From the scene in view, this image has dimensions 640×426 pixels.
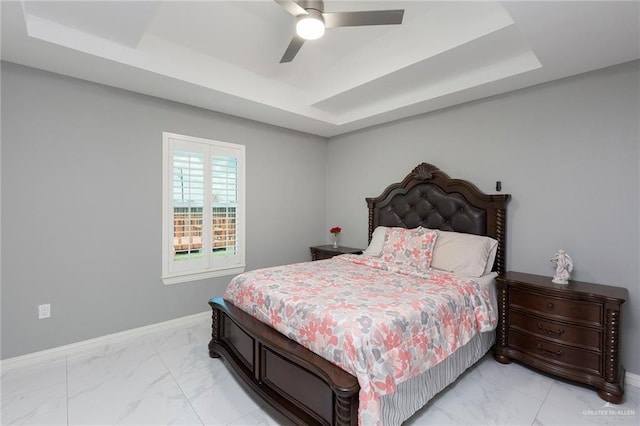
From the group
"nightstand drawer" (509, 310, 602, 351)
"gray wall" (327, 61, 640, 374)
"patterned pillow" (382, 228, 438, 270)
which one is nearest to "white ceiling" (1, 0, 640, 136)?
"gray wall" (327, 61, 640, 374)

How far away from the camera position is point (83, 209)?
2.90m

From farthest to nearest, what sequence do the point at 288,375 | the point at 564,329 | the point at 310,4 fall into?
1. the point at 564,329
2. the point at 310,4
3. the point at 288,375

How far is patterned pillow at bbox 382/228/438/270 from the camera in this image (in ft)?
10.1

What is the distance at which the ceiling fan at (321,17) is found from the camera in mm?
1951

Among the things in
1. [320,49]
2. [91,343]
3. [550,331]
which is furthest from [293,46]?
[91,343]

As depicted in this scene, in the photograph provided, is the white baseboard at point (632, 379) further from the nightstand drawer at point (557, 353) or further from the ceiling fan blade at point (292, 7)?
the ceiling fan blade at point (292, 7)

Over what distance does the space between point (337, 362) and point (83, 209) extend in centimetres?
281

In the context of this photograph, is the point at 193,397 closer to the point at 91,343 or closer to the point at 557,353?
the point at 91,343

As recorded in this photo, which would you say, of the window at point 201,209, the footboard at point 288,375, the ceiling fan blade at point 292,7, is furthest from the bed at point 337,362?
the ceiling fan blade at point 292,7

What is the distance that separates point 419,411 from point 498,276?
1425mm

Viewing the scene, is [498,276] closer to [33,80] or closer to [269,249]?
[269,249]

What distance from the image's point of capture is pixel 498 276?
2.75m

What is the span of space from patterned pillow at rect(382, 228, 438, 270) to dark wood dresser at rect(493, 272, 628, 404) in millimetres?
661

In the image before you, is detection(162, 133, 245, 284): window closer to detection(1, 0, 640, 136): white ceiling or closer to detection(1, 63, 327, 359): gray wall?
detection(1, 63, 327, 359): gray wall
